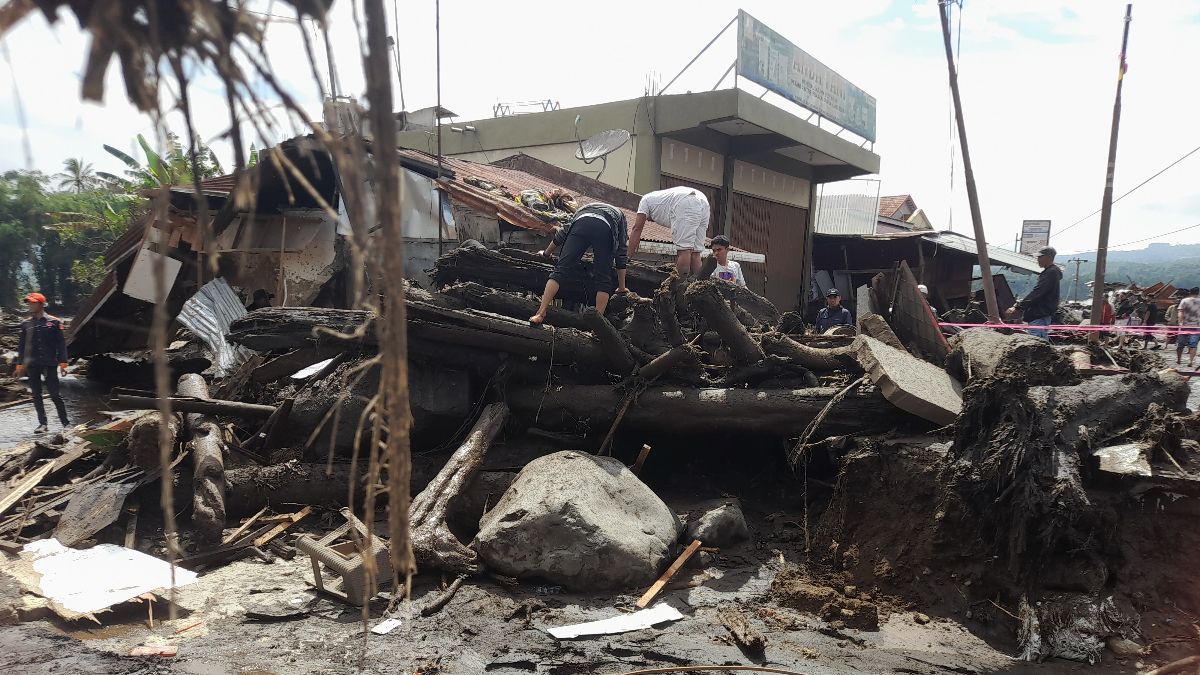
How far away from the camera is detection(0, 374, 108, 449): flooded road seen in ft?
29.5

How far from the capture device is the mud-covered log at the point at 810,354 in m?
6.61

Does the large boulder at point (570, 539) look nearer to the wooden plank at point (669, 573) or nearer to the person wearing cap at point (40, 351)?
the wooden plank at point (669, 573)

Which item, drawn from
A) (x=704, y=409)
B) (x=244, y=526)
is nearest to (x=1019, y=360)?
(x=704, y=409)

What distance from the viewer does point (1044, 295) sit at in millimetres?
9164

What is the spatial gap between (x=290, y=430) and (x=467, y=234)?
185 inches

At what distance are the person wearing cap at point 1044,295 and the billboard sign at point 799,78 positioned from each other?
755 cm

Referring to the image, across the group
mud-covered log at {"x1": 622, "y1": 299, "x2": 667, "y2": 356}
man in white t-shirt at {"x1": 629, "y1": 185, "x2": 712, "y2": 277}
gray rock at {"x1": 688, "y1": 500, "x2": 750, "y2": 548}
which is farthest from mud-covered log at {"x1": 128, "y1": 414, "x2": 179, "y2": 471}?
Result: man in white t-shirt at {"x1": 629, "y1": 185, "x2": 712, "y2": 277}

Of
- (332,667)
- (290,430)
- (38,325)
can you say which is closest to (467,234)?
(290,430)

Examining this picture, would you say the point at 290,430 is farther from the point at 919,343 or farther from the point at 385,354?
the point at 919,343

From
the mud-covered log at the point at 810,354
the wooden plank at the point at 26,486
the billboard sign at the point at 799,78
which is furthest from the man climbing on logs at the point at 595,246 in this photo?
the billboard sign at the point at 799,78

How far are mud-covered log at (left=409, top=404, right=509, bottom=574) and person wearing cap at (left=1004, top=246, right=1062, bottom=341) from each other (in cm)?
721

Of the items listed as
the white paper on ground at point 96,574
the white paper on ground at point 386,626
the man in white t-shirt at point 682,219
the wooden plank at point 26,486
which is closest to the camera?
the white paper on ground at point 386,626

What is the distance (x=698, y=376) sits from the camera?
6594 millimetres

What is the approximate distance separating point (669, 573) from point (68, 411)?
9732mm
